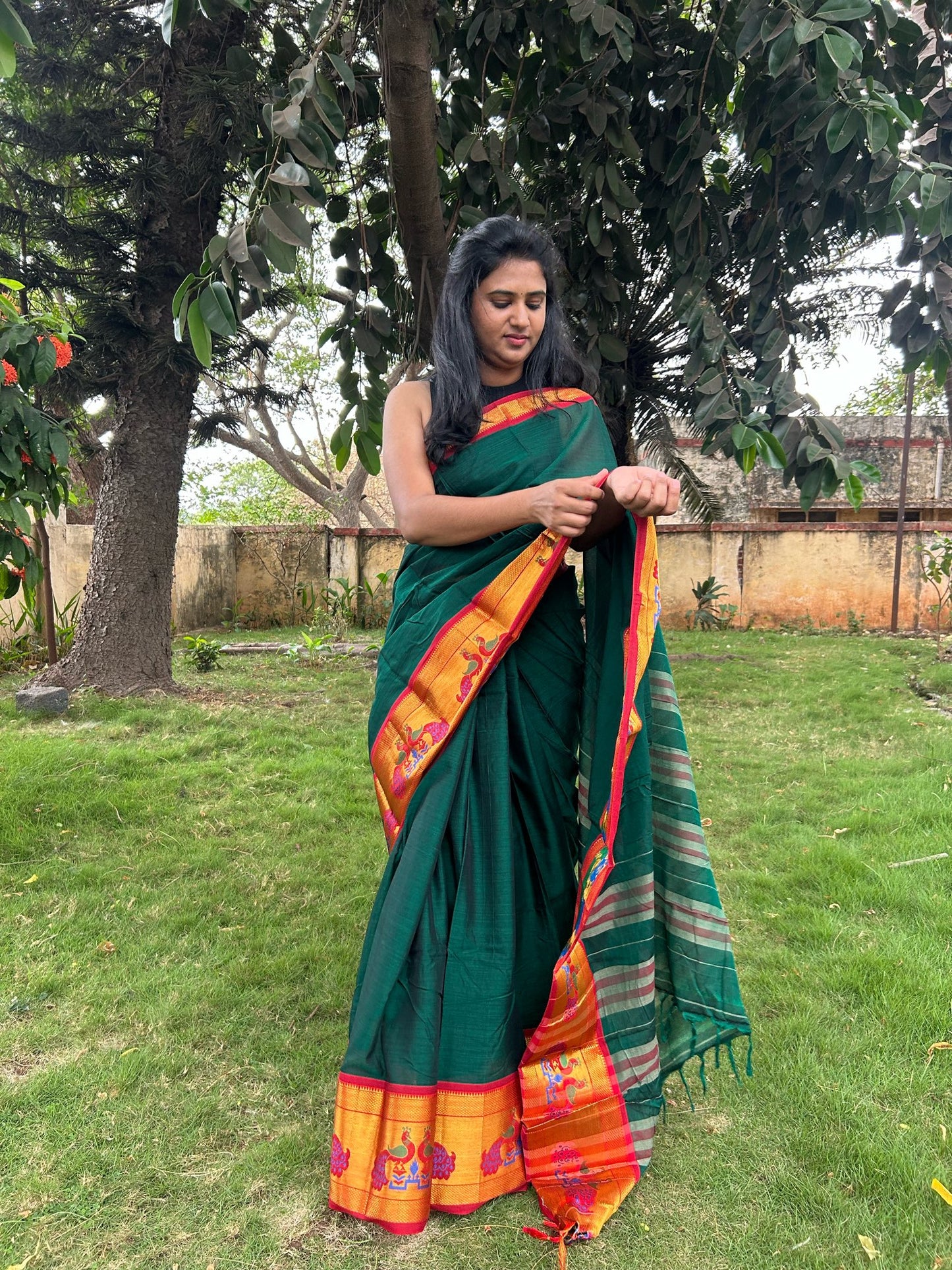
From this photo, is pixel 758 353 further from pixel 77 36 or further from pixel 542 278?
pixel 77 36

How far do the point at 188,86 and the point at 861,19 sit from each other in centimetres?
426

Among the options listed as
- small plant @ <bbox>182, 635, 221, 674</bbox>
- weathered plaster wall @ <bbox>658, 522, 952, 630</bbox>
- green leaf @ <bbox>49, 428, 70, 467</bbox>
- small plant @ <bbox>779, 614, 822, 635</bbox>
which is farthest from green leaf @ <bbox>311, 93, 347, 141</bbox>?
small plant @ <bbox>779, 614, 822, 635</bbox>

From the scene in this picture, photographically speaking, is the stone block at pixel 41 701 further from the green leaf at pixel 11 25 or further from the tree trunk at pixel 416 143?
the green leaf at pixel 11 25

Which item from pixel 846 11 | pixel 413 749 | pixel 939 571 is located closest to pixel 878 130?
pixel 846 11

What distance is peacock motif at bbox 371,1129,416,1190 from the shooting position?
5.12 ft

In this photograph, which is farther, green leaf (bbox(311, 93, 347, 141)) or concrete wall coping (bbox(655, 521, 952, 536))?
concrete wall coping (bbox(655, 521, 952, 536))

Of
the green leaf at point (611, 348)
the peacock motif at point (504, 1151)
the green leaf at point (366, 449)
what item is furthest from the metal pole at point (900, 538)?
the peacock motif at point (504, 1151)

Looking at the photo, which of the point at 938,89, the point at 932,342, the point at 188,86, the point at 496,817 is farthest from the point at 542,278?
the point at 188,86

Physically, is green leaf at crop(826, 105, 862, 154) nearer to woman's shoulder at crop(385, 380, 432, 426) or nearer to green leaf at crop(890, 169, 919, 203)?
green leaf at crop(890, 169, 919, 203)

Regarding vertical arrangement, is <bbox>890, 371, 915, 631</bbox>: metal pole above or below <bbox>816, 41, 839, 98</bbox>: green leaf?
below

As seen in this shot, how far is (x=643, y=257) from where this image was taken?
3287 mm

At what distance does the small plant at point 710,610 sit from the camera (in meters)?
11.0

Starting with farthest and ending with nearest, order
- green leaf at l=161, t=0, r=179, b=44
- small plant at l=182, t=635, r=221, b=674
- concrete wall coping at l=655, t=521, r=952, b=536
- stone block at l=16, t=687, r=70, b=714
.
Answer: concrete wall coping at l=655, t=521, r=952, b=536 → small plant at l=182, t=635, r=221, b=674 → stone block at l=16, t=687, r=70, b=714 → green leaf at l=161, t=0, r=179, b=44

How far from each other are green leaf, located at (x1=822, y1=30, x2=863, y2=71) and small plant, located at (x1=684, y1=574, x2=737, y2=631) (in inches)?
378
